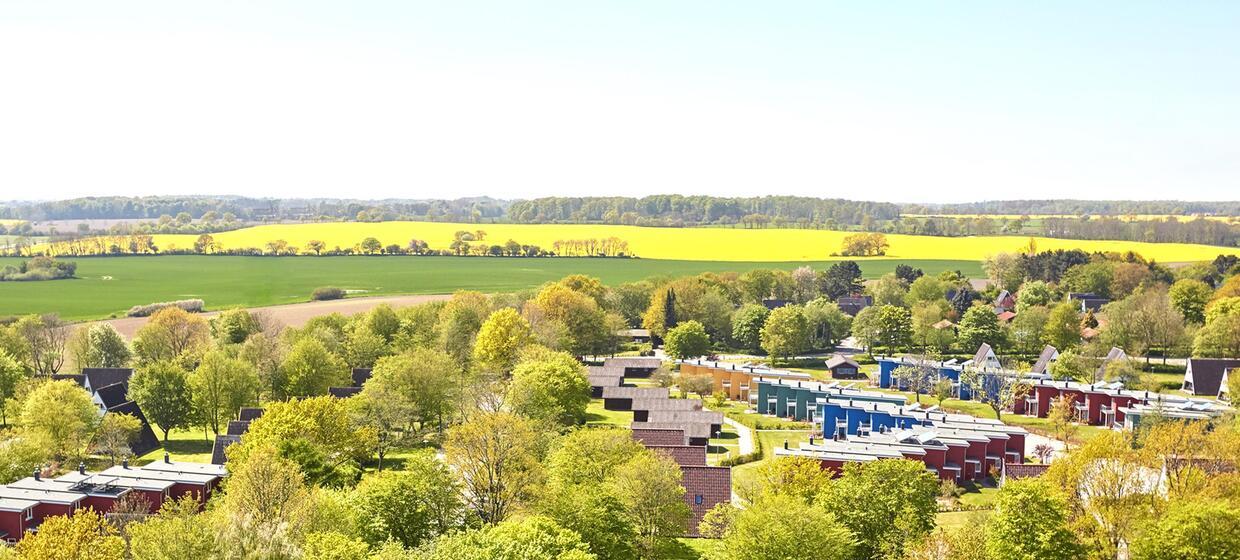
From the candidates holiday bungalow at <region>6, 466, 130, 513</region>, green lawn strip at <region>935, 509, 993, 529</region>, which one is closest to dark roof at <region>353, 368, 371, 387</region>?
holiday bungalow at <region>6, 466, 130, 513</region>

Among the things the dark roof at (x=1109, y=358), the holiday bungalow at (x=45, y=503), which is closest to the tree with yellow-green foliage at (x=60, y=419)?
the holiday bungalow at (x=45, y=503)

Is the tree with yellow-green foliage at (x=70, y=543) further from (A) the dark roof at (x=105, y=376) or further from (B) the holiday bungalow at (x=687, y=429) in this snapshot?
(A) the dark roof at (x=105, y=376)

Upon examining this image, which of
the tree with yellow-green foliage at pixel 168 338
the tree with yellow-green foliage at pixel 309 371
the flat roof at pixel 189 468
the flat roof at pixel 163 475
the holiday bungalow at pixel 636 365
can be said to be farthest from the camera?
the holiday bungalow at pixel 636 365

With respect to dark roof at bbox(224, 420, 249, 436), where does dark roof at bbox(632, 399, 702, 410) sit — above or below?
below

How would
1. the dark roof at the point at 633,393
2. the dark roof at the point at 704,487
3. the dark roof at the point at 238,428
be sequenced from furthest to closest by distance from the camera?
1. the dark roof at the point at 633,393
2. the dark roof at the point at 238,428
3. the dark roof at the point at 704,487

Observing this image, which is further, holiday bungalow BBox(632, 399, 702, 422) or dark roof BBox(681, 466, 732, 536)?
holiday bungalow BBox(632, 399, 702, 422)

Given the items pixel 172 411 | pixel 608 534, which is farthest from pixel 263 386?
pixel 608 534

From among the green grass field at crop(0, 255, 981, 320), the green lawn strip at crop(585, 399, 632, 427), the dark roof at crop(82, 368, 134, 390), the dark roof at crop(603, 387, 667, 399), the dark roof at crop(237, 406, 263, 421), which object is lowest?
the green lawn strip at crop(585, 399, 632, 427)

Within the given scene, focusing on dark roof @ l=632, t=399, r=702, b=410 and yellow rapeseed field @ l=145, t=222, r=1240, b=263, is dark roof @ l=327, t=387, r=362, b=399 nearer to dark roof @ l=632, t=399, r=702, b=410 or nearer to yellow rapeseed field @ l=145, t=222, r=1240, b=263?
dark roof @ l=632, t=399, r=702, b=410
